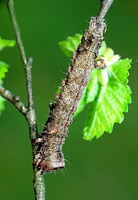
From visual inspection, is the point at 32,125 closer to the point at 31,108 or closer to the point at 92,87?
the point at 31,108

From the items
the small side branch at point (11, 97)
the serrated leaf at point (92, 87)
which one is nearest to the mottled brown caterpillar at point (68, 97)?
the serrated leaf at point (92, 87)

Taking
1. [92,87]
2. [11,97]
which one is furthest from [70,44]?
[11,97]

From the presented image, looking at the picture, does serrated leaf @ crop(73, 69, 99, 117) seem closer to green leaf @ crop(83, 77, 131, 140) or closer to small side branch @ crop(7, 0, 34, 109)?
green leaf @ crop(83, 77, 131, 140)

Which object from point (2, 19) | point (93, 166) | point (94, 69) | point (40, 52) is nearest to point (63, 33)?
point (40, 52)

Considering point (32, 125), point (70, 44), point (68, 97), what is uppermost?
point (70, 44)

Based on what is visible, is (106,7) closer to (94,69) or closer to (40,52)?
(94,69)

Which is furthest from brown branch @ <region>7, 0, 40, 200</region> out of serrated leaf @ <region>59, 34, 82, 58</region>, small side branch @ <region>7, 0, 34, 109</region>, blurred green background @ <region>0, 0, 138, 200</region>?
blurred green background @ <region>0, 0, 138, 200</region>
